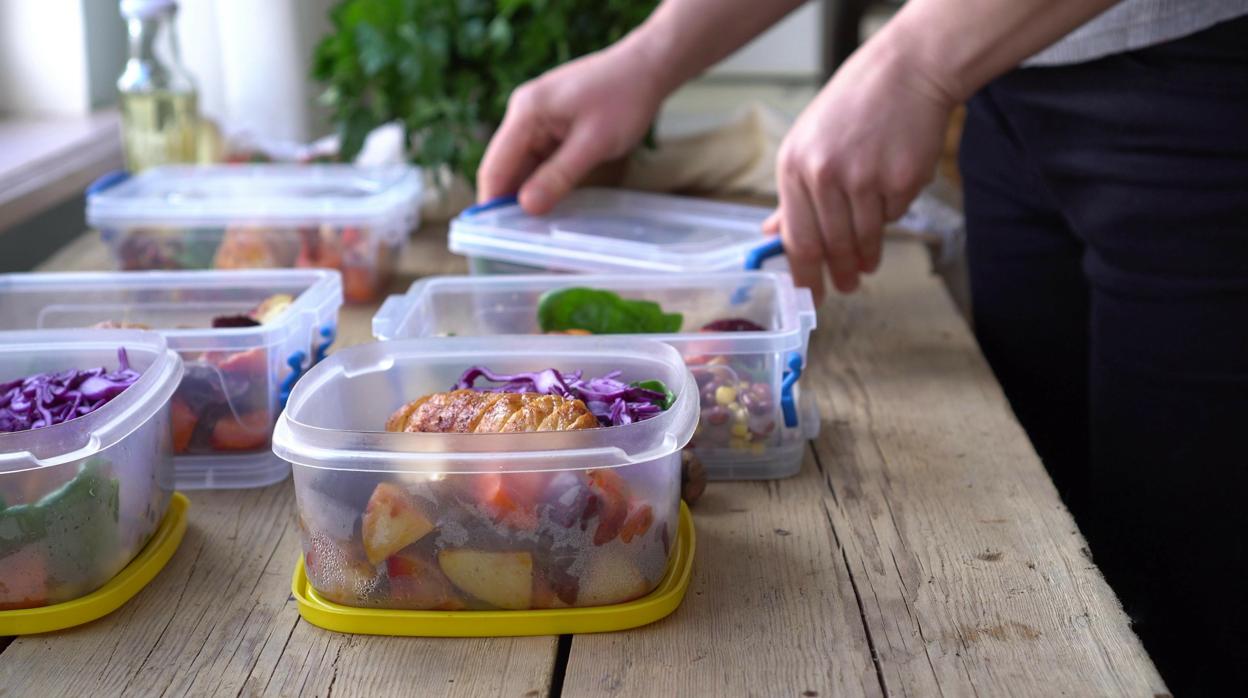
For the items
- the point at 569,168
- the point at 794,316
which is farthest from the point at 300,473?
the point at 569,168

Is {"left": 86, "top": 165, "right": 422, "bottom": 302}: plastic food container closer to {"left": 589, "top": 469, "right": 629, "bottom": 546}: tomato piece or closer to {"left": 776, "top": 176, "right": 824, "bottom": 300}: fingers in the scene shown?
{"left": 776, "top": 176, "right": 824, "bottom": 300}: fingers

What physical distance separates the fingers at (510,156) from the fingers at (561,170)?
38mm

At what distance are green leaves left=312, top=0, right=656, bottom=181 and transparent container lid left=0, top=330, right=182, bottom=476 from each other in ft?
2.48

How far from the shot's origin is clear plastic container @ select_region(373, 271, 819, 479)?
2.86 ft

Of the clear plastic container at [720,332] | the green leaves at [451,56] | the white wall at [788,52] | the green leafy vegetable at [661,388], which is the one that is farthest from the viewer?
the white wall at [788,52]

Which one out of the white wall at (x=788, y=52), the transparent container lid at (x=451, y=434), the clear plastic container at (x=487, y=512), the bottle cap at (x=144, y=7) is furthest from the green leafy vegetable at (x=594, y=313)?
the white wall at (x=788, y=52)

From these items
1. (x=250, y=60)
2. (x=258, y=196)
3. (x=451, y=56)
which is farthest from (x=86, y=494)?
(x=250, y=60)

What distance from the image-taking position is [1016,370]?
1.31 m

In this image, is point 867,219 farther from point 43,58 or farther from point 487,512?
point 43,58

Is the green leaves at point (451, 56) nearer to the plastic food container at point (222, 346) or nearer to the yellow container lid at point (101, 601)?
the plastic food container at point (222, 346)

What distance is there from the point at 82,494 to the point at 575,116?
746 mm

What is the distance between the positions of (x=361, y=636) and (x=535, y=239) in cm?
62

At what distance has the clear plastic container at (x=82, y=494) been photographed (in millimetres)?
664

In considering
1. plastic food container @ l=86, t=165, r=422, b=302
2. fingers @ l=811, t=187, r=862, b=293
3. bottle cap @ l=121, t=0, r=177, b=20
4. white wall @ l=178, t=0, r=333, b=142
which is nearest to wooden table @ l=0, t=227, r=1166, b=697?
fingers @ l=811, t=187, r=862, b=293
